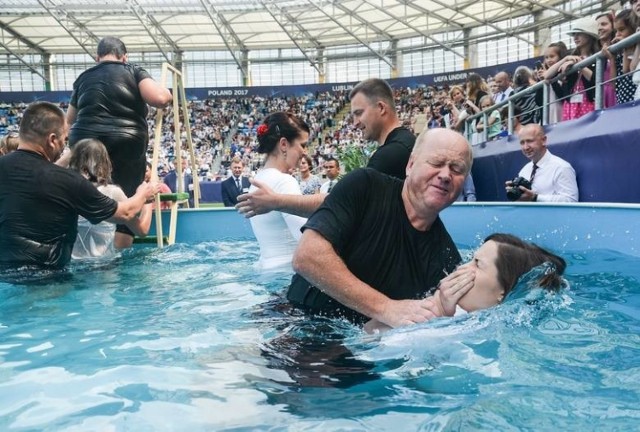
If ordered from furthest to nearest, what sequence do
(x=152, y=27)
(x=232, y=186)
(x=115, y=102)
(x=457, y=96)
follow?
(x=152, y=27) < (x=457, y=96) < (x=232, y=186) < (x=115, y=102)

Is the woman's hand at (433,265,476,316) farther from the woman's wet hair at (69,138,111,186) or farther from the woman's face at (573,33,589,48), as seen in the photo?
the woman's face at (573,33,589,48)

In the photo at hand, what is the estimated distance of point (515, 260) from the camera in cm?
192

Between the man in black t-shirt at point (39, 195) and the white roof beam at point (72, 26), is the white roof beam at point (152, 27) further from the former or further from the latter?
the man in black t-shirt at point (39, 195)

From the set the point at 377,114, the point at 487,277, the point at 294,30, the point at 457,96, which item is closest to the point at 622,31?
the point at 377,114

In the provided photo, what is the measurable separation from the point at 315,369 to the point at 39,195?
2.34 metres

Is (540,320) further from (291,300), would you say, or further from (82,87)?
(82,87)

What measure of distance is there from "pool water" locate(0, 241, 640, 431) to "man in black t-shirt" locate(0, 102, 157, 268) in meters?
0.64

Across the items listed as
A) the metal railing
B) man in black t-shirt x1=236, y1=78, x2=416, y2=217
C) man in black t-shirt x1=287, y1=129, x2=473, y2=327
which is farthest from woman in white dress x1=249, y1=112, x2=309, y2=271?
the metal railing

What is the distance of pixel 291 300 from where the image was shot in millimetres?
2357

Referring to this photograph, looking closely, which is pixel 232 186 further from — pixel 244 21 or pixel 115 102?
pixel 244 21

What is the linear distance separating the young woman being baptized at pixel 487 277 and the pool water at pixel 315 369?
0.15ft

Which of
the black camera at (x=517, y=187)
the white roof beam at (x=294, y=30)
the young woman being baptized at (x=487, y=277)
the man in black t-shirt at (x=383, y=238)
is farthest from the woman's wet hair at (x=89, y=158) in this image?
the white roof beam at (x=294, y=30)

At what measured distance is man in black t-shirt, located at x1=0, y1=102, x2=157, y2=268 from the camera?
3334 millimetres

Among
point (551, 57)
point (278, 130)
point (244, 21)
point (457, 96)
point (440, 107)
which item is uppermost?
point (244, 21)
